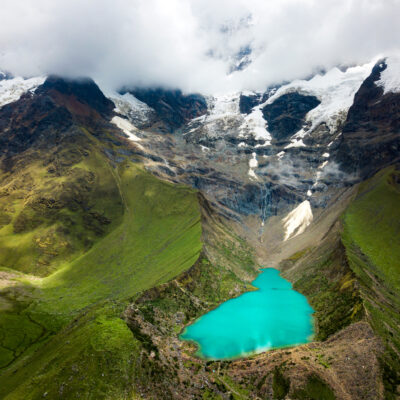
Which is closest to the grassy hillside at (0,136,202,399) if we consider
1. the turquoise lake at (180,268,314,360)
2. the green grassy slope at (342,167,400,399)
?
the turquoise lake at (180,268,314,360)

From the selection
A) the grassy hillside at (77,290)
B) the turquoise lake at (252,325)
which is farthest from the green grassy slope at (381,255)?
the grassy hillside at (77,290)

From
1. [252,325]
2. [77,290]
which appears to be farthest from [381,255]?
[77,290]

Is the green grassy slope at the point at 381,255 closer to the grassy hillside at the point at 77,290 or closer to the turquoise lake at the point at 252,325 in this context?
the turquoise lake at the point at 252,325

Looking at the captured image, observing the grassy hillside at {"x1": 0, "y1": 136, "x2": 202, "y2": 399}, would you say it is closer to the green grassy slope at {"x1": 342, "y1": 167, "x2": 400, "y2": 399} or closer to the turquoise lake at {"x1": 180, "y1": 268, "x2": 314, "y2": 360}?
the turquoise lake at {"x1": 180, "y1": 268, "x2": 314, "y2": 360}

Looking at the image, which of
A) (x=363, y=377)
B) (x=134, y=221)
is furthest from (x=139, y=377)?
(x=134, y=221)

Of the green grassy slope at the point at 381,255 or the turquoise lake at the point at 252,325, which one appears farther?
the turquoise lake at the point at 252,325

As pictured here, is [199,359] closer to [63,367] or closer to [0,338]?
[63,367]
